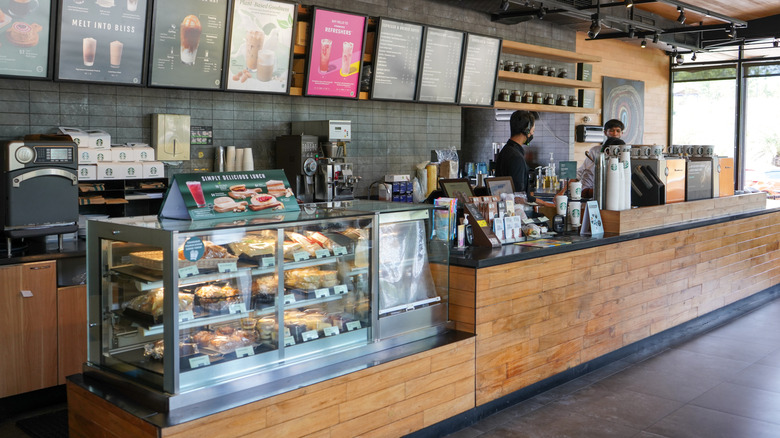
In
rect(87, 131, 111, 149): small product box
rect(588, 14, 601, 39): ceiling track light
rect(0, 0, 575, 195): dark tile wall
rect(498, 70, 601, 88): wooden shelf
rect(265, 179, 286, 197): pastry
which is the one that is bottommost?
rect(265, 179, 286, 197): pastry

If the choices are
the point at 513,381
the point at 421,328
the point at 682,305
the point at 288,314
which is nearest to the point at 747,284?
the point at 682,305

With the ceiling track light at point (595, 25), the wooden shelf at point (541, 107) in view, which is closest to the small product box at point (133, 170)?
the wooden shelf at point (541, 107)

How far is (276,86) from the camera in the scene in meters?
5.46

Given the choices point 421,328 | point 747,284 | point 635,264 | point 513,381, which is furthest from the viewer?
point 747,284

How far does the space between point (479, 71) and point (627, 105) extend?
4.62m

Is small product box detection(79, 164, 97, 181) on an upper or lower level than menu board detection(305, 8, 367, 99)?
lower

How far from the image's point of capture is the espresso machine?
5.55 meters

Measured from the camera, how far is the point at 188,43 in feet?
16.1

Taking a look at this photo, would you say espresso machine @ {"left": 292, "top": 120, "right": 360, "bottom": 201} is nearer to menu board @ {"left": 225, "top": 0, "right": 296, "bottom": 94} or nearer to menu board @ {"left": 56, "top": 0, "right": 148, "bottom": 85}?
menu board @ {"left": 225, "top": 0, "right": 296, "bottom": 94}

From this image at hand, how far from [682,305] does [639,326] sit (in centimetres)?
73

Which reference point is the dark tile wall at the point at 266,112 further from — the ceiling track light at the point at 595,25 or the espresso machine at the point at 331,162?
the ceiling track light at the point at 595,25

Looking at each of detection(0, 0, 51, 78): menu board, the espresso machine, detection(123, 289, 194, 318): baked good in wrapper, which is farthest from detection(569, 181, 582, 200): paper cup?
detection(0, 0, 51, 78): menu board

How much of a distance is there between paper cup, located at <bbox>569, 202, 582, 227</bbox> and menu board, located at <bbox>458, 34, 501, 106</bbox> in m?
2.67

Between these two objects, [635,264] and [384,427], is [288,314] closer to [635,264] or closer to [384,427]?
[384,427]
